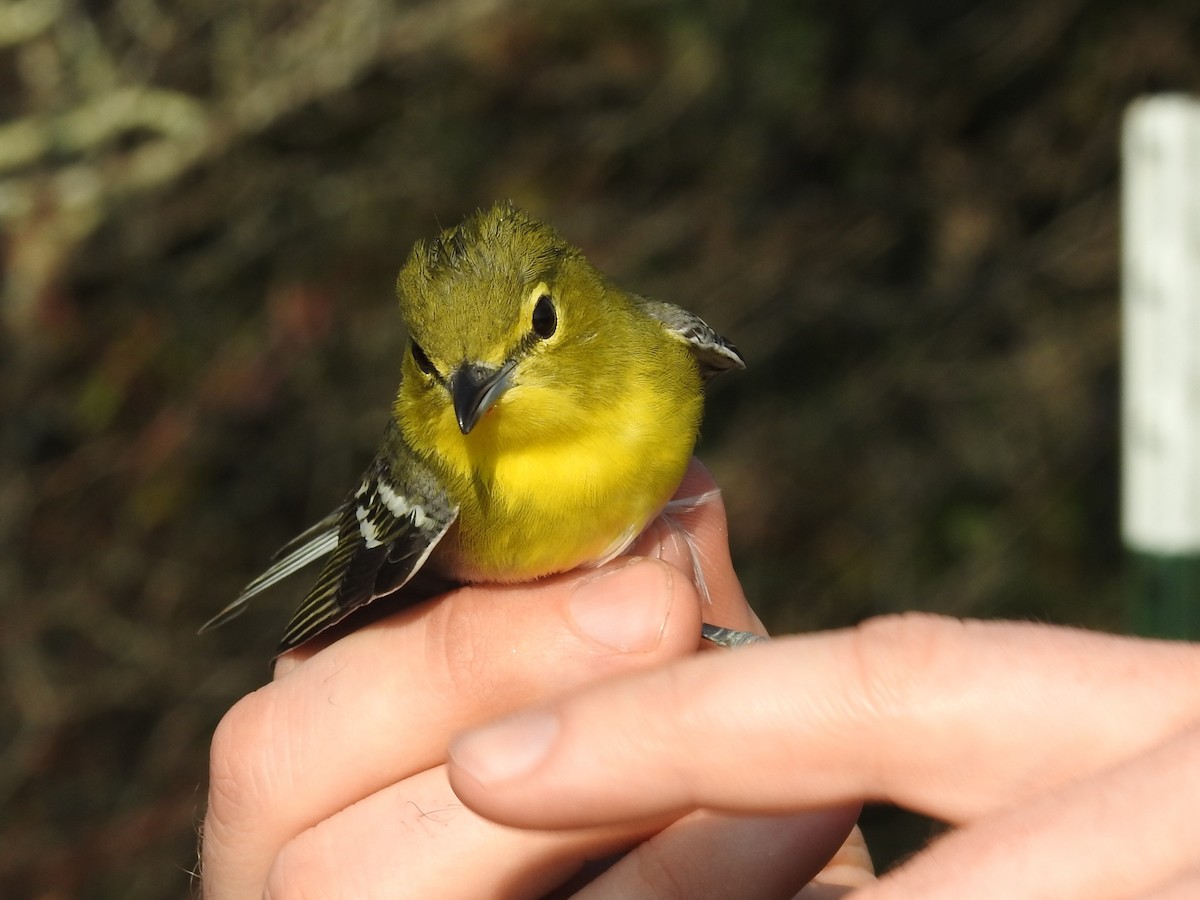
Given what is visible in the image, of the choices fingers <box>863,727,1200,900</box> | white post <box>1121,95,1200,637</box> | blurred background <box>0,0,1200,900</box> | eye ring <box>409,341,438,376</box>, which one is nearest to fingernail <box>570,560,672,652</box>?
eye ring <box>409,341,438,376</box>

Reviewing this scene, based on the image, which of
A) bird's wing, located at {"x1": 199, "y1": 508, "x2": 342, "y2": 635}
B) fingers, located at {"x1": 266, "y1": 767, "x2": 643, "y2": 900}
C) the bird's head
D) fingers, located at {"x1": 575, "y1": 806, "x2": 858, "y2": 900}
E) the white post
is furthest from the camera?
the white post

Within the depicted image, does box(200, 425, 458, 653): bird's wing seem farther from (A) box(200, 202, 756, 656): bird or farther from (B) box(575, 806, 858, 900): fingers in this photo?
(B) box(575, 806, 858, 900): fingers

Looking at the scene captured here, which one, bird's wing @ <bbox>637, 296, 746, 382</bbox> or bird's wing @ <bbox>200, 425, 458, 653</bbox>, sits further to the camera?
bird's wing @ <bbox>637, 296, 746, 382</bbox>

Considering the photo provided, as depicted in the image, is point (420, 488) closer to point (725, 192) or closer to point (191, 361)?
point (191, 361)

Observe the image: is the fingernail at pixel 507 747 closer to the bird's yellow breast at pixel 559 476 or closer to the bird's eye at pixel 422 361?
the bird's yellow breast at pixel 559 476

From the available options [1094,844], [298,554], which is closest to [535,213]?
[298,554]

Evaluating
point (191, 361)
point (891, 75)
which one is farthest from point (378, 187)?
point (891, 75)

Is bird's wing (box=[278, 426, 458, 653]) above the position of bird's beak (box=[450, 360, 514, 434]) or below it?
below
